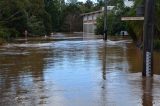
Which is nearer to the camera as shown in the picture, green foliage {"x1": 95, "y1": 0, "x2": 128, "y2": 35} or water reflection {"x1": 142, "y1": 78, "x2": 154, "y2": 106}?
water reflection {"x1": 142, "y1": 78, "x2": 154, "y2": 106}

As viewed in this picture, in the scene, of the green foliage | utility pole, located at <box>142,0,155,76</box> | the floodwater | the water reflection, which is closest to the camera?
the water reflection

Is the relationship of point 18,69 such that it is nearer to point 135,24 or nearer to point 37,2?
point 135,24

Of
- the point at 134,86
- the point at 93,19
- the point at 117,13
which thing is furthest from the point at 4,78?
the point at 93,19

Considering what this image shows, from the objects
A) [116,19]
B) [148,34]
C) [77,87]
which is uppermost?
[148,34]

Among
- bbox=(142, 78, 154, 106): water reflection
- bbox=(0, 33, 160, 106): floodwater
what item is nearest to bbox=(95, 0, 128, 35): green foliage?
bbox=(0, 33, 160, 106): floodwater

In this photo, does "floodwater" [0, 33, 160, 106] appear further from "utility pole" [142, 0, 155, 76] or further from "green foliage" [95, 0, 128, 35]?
"green foliage" [95, 0, 128, 35]

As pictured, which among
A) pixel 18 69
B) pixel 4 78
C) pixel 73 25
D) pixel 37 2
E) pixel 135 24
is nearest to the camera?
pixel 4 78

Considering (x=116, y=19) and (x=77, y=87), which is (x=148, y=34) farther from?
(x=116, y=19)

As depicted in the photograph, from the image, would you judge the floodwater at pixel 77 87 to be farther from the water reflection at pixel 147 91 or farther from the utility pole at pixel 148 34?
the utility pole at pixel 148 34

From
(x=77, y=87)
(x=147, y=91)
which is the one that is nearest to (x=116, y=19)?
(x=77, y=87)

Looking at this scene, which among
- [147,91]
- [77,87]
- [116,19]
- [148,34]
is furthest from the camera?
[116,19]

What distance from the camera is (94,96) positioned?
38.1 ft

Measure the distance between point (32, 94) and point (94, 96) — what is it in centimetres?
162

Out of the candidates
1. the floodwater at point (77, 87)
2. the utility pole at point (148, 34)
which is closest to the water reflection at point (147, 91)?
the floodwater at point (77, 87)
